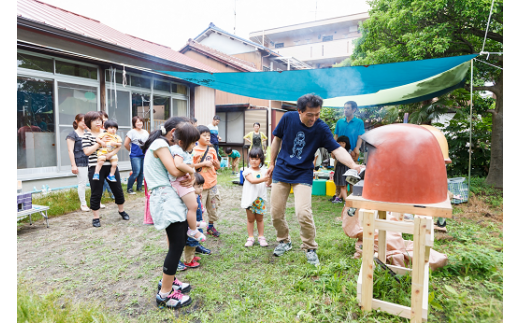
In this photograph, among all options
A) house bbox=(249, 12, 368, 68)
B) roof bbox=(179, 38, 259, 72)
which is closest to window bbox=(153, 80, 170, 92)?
roof bbox=(179, 38, 259, 72)

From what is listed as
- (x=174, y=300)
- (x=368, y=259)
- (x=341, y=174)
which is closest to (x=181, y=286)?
(x=174, y=300)

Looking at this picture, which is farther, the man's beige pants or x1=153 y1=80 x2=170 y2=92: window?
x1=153 y1=80 x2=170 y2=92: window

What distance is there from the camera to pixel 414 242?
75.3 inches

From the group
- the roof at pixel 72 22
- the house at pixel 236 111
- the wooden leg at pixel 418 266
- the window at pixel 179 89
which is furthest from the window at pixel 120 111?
the wooden leg at pixel 418 266

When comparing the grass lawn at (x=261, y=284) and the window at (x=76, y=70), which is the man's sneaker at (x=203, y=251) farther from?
the window at (x=76, y=70)

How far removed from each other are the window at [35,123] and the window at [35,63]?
0.24m

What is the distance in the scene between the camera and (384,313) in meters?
2.04

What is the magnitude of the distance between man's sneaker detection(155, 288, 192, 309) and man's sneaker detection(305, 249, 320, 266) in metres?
1.23

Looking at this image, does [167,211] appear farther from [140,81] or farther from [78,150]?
[140,81]

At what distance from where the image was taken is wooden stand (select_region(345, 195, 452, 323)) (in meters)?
1.85

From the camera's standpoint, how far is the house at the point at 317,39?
22656mm

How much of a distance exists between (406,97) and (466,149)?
286 centimetres

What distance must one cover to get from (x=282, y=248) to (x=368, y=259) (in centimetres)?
132

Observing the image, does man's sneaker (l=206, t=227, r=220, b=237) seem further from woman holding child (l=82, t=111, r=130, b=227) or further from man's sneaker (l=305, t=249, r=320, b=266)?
woman holding child (l=82, t=111, r=130, b=227)
